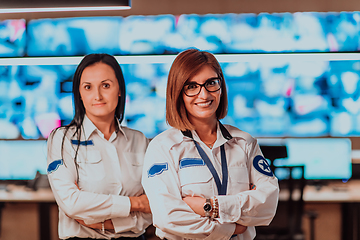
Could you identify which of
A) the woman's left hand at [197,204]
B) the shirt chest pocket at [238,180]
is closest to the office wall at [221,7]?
the shirt chest pocket at [238,180]

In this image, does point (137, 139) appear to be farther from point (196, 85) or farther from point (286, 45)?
point (286, 45)

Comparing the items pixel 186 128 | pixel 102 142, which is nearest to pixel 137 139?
pixel 102 142

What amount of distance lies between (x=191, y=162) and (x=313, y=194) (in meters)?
1.93

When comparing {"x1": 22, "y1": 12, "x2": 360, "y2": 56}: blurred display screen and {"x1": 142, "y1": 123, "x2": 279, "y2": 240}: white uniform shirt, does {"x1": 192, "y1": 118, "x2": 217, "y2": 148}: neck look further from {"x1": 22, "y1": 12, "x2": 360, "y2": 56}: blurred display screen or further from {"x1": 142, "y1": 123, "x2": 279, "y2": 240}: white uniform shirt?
{"x1": 22, "y1": 12, "x2": 360, "y2": 56}: blurred display screen

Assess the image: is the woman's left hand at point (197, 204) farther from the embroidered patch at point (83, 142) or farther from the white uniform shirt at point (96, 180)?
the embroidered patch at point (83, 142)

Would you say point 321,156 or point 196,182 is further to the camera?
point 321,156

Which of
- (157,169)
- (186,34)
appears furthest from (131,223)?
(186,34)

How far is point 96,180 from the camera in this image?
2.44m

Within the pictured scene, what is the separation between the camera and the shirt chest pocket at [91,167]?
244cm

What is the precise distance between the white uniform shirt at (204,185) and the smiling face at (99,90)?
623 millimetres

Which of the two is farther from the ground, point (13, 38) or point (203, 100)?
point (13, 38)

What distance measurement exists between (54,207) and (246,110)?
2.18 meters

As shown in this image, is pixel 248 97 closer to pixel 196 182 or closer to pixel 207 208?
pixel 196 182

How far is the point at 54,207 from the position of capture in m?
3.53
